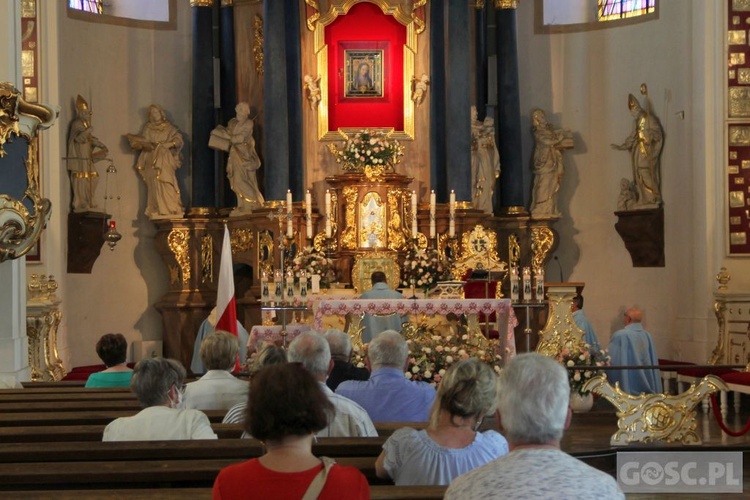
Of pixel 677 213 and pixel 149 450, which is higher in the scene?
pixel 677 213

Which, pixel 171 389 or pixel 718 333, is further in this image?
pixel 718 333

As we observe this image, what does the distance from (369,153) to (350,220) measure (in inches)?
45.1

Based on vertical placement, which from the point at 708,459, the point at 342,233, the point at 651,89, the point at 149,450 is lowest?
the point at 708,459

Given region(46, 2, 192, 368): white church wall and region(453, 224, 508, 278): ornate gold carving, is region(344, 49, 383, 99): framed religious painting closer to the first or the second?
region(46, 2, 192, 368): white church wall

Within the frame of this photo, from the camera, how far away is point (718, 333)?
15453 millimetres

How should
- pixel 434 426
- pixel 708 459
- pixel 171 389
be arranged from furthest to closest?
pixel 708 459 → pixel 171 389 → pixel 434 426

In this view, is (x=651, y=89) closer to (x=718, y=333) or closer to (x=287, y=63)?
(x=718, y=333)

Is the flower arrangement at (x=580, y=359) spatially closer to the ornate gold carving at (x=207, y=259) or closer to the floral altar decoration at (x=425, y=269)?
the floral altar decoration at (x=425, y=269)

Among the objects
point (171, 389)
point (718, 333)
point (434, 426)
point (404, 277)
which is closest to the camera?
point (434, 426)

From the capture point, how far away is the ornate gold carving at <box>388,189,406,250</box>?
57.4ft

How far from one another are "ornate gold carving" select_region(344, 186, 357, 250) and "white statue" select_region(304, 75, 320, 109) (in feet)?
6.03

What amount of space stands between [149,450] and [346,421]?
1096 mm

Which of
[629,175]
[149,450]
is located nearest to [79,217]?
[629,175]

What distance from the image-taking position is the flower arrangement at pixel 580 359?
11188 millimetres
